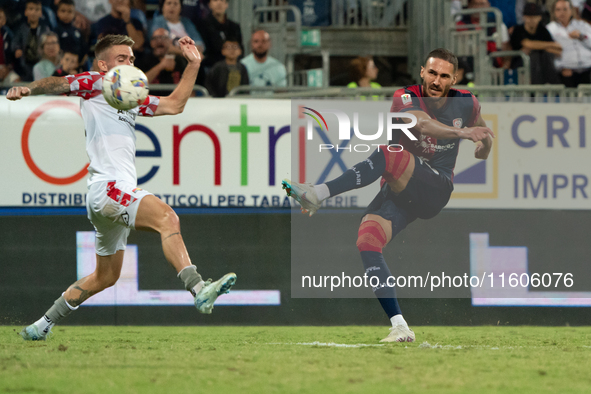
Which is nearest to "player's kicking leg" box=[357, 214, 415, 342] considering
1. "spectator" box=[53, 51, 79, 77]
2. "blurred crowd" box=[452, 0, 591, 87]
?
"blurred crowd" box=[452, 0, 591, 87]

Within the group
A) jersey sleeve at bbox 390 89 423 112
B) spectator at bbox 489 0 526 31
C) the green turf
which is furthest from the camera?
spectator at bbox 489 0 526 31

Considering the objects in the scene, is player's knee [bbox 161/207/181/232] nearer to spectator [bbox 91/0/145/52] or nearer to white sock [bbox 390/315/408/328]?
white sock [bbox 390/315/408/328]

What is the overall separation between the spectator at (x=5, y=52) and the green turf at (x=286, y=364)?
3914 mm

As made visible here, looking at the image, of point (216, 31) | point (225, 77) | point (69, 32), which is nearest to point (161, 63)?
point (225, 77)

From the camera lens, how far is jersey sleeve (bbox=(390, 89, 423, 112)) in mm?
7672

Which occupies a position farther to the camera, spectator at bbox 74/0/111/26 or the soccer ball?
spectator at bbox 74/0/111/26

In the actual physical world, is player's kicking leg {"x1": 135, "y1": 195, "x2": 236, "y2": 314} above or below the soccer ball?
below

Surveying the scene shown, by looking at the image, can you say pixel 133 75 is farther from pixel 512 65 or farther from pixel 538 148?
pixel 512 65

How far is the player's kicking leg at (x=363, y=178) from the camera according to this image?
24.9ft

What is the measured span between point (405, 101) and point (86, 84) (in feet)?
10.9

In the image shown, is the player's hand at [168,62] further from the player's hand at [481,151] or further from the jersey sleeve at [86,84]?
the jersey sleeve at [86,84]

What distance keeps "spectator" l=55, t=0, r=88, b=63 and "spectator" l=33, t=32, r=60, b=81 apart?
141 mm

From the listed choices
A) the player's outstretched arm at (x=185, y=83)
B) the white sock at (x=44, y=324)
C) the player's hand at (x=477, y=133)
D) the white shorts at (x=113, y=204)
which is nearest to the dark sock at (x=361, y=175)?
the player's hand at (x=477, y=133)

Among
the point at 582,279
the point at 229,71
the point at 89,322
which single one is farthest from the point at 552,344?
the point at 229,71
